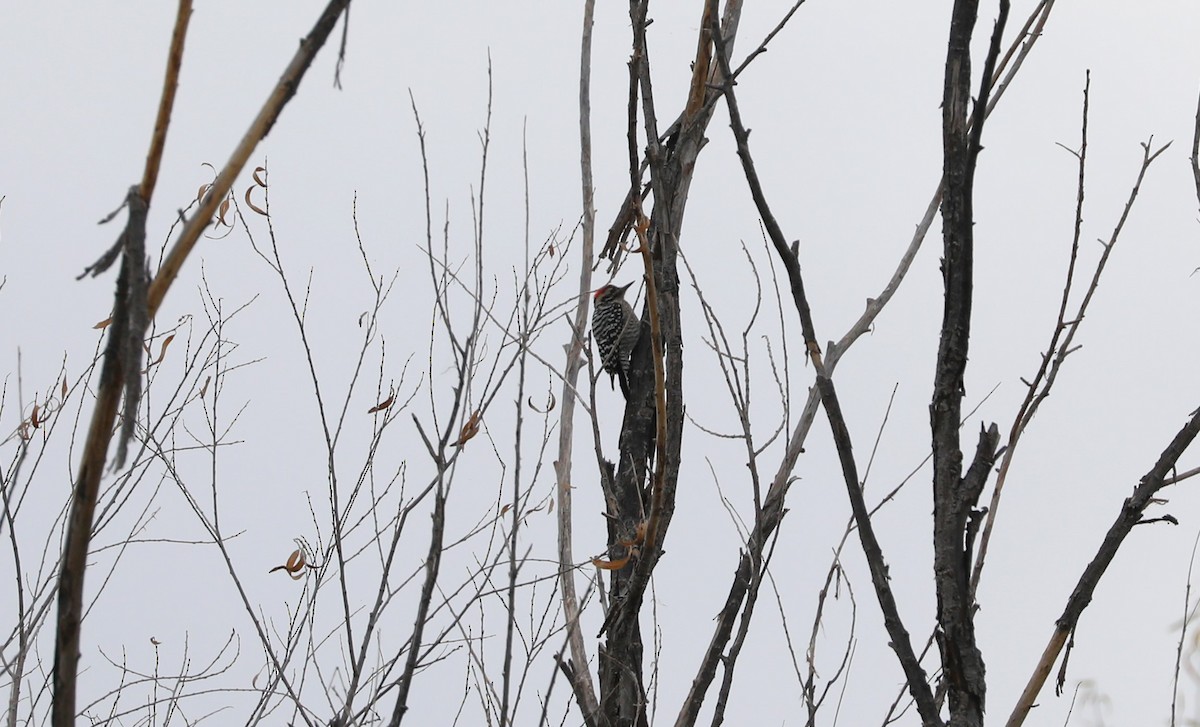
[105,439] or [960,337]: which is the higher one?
[960,337]

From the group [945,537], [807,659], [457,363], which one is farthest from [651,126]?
[807,659]

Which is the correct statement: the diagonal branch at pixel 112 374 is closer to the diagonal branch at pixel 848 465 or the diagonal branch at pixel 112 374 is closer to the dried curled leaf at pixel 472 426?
the diagonal branch at pixel 848 465

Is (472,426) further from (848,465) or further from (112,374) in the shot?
(112,374)

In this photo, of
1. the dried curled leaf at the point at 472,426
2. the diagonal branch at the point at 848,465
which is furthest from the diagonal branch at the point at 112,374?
the dried curled leaf at the point at 472,426

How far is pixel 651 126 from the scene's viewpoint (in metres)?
1.96

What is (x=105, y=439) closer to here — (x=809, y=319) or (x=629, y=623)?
(x=809, y=319)

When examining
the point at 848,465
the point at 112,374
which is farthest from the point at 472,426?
the point at 112,374

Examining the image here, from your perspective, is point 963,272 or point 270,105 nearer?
point 270,105

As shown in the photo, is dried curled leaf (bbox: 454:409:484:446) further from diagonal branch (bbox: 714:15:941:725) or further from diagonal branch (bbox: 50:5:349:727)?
diagonal branch (bbox: 50:5:349:727)

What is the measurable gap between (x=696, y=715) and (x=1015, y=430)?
3.25 feet

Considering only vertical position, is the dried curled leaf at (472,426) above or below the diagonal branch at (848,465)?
above

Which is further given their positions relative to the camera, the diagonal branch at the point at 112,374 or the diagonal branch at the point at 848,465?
the diagonal branch at the point at 848,465

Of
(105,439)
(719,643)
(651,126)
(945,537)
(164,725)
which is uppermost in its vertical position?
(651,126)

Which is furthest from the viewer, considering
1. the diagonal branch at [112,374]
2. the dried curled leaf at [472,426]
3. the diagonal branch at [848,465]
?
the dried curled leaf at [472,426]
